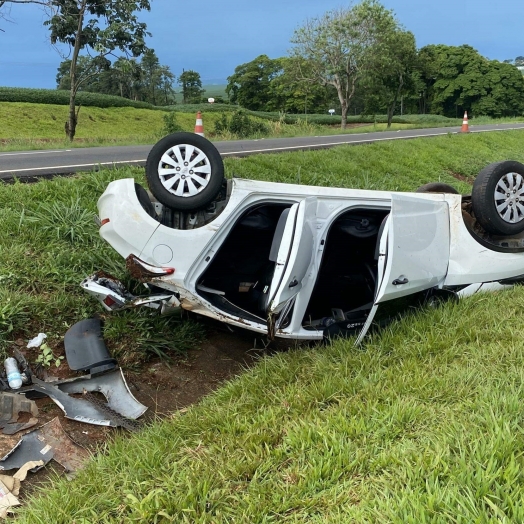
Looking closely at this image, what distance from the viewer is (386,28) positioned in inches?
1195

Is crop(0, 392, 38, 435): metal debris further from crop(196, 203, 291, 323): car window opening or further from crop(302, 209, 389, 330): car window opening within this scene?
crop(302, 209, 389, 330): car window opening

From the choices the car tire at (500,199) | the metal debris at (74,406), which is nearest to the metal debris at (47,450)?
the metal debris at (74,406)

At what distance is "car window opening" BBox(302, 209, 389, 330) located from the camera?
12.8ft

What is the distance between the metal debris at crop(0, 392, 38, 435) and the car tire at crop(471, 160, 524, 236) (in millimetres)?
3701

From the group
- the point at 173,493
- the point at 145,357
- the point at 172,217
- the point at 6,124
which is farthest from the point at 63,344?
the point at 6,124

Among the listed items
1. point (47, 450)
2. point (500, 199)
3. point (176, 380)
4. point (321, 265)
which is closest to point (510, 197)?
point (500, 199)

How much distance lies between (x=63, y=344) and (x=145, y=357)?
0.66 meters

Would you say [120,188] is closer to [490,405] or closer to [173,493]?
[173,493]

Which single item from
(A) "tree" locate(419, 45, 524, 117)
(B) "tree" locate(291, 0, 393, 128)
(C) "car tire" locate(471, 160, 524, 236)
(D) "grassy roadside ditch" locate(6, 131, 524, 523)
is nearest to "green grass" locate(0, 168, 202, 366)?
(D) "grassy roadside ditch" locate(6, 131, 524, 523)

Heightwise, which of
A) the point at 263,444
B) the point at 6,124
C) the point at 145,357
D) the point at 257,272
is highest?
the point at 6,124

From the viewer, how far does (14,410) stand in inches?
125

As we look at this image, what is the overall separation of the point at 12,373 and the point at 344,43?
3110 cm

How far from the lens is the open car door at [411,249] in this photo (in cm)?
331

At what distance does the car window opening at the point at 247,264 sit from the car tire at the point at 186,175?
0.35 metres
